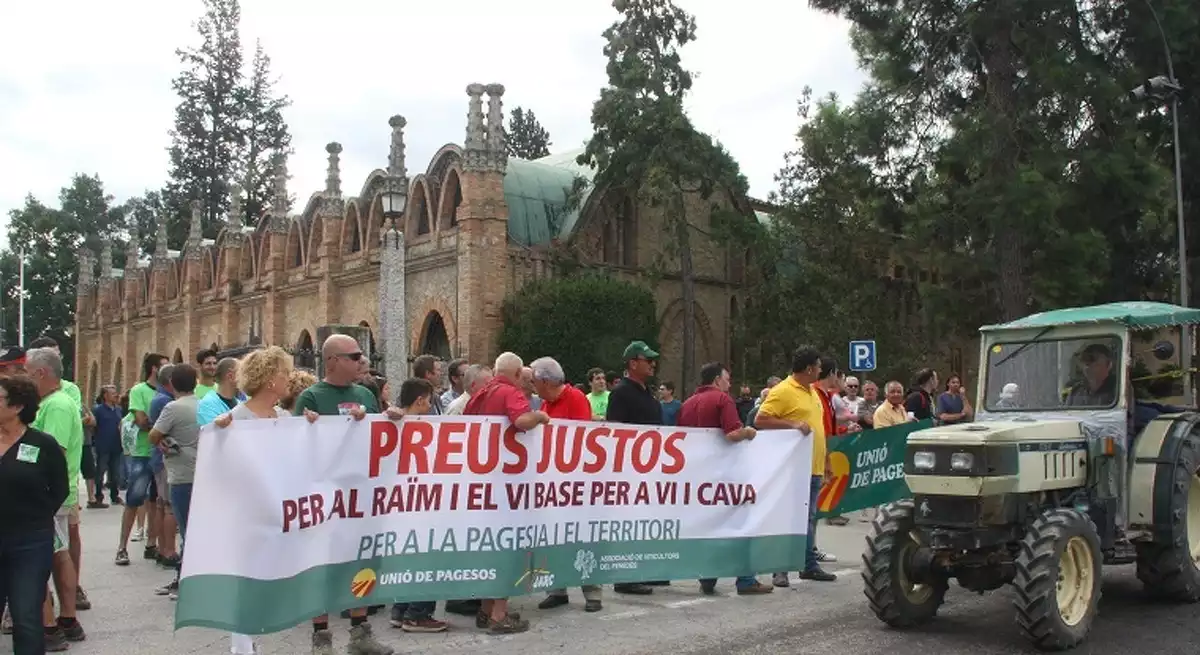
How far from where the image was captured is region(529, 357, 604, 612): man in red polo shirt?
8.78 m

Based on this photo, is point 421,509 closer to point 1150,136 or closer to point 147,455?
point 147,455

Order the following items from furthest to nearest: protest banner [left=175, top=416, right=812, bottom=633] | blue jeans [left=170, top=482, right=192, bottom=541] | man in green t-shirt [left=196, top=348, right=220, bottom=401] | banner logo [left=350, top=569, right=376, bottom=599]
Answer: man in green t-shirt [left=196, top=348, right=220, bottom=401]
blue jeans [left=170, top=482, right=192, bottom=541]
banner logo [left=350, top=569, right=376, bottom=599]
protest banner [left=175, top=416, right=812, bottom=633]

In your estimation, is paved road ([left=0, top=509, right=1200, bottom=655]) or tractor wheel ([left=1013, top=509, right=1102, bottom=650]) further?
paved road ([left=0, top=509, right=1200, bottom=655])

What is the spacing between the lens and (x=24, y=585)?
5.92m

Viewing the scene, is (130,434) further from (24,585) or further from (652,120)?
(652,120)

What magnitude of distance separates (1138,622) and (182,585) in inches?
277

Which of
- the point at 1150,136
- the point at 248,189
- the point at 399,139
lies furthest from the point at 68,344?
the point at 1150,136

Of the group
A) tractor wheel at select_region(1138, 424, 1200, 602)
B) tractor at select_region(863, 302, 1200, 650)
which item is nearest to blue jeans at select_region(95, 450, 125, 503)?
tractor at select_region(863, 302, 1200, 650)

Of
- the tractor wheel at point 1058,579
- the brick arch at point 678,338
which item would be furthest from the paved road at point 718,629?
the brick arch at point 678,338

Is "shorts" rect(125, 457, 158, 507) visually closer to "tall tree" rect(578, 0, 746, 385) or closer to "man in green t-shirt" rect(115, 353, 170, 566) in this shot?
"man in green t-shirt" rect(115, 353, 170, 566)

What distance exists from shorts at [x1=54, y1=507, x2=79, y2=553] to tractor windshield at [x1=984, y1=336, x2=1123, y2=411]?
744 cm

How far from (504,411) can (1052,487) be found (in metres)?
4.16

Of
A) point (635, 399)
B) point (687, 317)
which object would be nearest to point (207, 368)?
point (635, 399)

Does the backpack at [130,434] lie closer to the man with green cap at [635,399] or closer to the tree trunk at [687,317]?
the man with green cap at [635,399]
